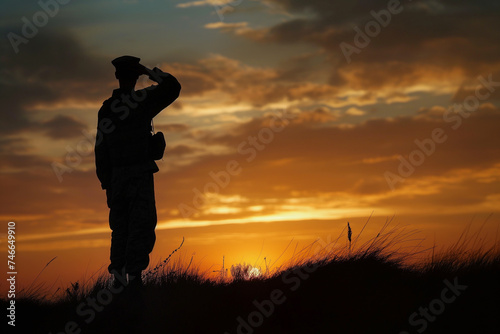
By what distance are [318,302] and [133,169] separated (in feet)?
11.0

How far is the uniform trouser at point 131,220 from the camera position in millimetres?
8711

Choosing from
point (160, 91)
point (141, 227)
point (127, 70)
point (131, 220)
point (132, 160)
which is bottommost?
point (141, 227)

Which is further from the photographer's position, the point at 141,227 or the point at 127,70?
the point at 127,70

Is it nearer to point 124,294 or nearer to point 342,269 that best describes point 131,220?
point 124,294

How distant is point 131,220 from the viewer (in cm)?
881

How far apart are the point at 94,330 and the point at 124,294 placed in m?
0.65

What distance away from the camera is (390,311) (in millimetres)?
8195

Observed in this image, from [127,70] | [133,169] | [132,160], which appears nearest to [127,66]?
[127,70]

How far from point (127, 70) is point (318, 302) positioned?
4.48 metres

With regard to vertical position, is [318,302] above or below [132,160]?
below

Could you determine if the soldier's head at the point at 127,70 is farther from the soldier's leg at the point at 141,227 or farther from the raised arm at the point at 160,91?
the soldier's leg at the point at 141,227

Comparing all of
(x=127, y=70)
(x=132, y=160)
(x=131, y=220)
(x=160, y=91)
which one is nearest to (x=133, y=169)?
(x=132, y=160)

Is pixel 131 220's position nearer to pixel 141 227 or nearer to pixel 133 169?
pixel 141 227

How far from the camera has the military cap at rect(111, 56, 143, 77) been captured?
9000 millimetres
